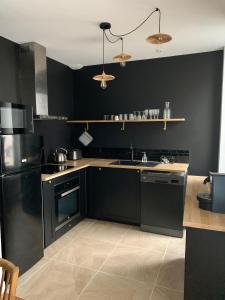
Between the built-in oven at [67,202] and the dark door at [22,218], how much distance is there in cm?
43

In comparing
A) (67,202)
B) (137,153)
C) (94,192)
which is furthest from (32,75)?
(137,153)

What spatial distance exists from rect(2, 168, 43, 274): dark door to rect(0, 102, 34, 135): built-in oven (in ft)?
1.38

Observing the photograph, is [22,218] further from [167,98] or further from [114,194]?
[167,98]

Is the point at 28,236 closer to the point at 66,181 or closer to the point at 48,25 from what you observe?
the point at 66,181

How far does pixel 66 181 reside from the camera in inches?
115

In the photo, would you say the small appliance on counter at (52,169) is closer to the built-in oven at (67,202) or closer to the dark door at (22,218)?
the built-in oven at (67,202)

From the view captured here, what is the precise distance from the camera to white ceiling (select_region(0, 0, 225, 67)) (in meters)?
1.94

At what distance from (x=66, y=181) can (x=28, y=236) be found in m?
0.90

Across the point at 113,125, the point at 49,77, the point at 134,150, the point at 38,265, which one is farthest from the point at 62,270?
the point at 49,77

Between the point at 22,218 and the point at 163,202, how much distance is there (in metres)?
1.75

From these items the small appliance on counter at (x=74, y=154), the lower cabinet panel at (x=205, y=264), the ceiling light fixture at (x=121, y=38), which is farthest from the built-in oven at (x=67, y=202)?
the lower cabinet panel at (x=205, y=264)

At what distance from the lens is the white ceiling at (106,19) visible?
1.94 meters

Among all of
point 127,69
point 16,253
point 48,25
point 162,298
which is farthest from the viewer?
point 127,69

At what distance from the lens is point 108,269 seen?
7.43 ft
